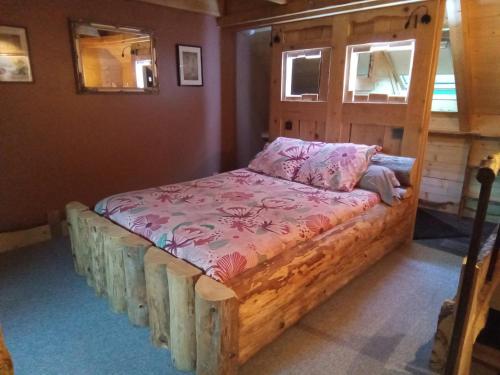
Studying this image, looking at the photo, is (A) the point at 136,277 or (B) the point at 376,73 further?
(B) the point at 376,73

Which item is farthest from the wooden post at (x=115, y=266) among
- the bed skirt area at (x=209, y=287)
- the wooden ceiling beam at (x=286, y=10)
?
the wooden ceiling beam at (x=286, y=10)

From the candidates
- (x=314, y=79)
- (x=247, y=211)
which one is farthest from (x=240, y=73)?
(x=247, y=211)

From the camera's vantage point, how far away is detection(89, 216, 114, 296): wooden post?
1.95 meters

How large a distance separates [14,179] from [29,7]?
1345mm

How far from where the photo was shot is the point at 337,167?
2674mm

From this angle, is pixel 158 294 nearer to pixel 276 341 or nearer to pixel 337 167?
pixel 276 341

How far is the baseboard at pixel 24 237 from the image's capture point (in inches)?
107

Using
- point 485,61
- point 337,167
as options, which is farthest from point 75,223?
point 485,61

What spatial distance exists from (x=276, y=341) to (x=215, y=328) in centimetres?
61

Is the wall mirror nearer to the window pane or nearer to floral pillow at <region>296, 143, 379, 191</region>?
the window pane

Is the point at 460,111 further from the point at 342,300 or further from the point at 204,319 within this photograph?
the point at 204,319

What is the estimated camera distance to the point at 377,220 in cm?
239

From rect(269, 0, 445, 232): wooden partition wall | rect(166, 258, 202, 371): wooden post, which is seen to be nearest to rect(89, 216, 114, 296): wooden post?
rect(166, 258, 202, 371): wooden post

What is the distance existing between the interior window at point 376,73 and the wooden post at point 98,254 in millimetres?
2391
